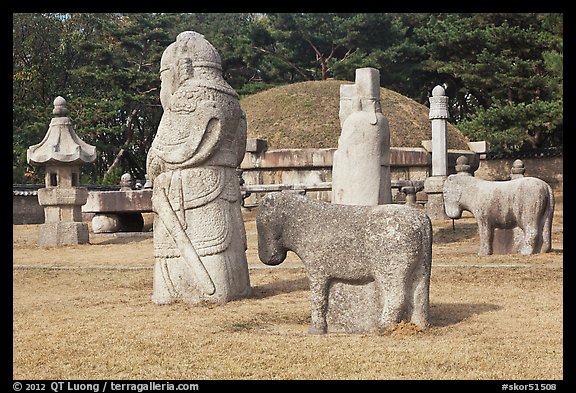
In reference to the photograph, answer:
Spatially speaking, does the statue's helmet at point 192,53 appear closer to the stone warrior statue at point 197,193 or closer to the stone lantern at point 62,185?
the stone warrior statue at point 197,193

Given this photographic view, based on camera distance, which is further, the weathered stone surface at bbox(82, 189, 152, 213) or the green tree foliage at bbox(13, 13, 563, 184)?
the green tree foliage at bbox(13, 13, 563, 184)

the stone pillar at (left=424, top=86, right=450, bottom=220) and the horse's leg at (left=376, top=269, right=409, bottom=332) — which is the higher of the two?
the stone pillar at (left=424, top=86, right=450, bottom=220)

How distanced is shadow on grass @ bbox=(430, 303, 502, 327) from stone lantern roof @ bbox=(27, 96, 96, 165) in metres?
11.0

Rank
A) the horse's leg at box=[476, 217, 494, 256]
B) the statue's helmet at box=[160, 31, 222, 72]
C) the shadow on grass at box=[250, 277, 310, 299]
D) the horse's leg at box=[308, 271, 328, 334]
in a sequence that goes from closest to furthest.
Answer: the horse's leg at box=[308, 271, 328, 334] → the statue's helmet at box=[160, 31, 222, 72] → the shadow on grass at box=[250, 277, 310, 299] → the horse's leg at box=[476, 217, 494, 256]

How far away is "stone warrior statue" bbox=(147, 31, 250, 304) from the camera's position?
374 inches

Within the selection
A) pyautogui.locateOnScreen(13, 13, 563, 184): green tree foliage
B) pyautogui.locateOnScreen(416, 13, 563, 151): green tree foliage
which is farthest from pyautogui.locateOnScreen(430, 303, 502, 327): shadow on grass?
pyautogui.locateOnScreen(13, 13, 563, 184): green tree foliage

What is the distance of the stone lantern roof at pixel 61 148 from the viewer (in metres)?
17.9

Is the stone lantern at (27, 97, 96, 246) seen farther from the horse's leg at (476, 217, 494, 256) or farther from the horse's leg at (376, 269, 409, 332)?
the horse's leg at (376, 269, 409, 332)

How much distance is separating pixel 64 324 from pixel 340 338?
3058 millimetres

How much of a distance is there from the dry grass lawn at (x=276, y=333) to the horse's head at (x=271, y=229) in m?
0.76

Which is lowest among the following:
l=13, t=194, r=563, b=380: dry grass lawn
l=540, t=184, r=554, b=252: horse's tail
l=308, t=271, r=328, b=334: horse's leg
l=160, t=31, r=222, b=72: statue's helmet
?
l=13, t=194, r=563, b=380: dry grass lawn

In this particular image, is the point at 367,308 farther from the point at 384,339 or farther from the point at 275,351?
the point at 275,351

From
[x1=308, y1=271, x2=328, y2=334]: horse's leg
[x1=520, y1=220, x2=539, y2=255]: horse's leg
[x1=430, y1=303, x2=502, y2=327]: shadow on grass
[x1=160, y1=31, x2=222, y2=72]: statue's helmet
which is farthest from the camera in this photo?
[x1=520, y1=220, x2=539, y2=255]: horse's leg

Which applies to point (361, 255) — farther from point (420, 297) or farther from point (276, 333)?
point (276, 333)
